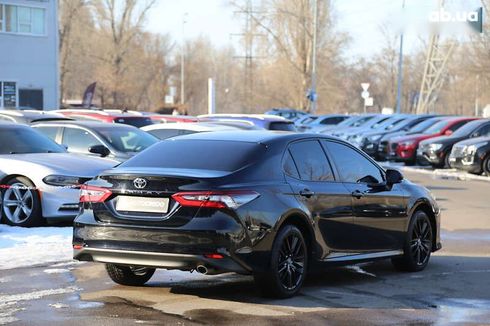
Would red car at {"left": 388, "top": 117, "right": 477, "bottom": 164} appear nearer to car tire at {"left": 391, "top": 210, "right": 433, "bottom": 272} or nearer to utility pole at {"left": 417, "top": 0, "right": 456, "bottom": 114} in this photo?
car tire at {"left": 391, "top": 210, "right": 433, "bottom": 272}

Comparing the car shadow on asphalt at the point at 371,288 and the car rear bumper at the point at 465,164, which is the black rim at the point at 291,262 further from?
the car rear bumper at the point at 465,164

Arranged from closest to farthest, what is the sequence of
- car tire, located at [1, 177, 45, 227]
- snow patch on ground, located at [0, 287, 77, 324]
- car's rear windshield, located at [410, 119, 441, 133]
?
1. snow patch on ground, located at [0, 287, 77, 324]
2. car tire, located at [1, 177, 45, 227]
3. car's rear windshield, located at [410, 119, 441, 133]

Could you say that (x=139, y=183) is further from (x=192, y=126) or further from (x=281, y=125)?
(x=281, y=125)

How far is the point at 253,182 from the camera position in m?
7.62

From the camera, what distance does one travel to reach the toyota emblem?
7.42 m

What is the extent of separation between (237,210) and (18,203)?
5.61 metres

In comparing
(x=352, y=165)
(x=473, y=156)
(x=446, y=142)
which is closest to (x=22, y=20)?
(x=446, y=142)

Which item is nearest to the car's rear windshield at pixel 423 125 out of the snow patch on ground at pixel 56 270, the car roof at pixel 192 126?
the car roof at pixel 192 126

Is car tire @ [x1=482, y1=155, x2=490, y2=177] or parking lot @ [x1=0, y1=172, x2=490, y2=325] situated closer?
parking lot @ [x1=0, y1=172, x2=490, y2=325]

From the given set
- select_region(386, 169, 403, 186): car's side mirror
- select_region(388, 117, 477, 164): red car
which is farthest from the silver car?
select_region(388, 117, 477, 164): red car

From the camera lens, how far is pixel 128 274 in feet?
27.4

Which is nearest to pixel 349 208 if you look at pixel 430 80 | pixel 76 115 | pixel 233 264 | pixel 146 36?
pixel 233 264

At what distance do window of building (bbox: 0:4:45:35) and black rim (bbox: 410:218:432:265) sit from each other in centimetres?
3992

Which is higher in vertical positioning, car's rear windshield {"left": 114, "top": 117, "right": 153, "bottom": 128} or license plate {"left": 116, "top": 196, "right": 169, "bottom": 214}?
car's rear windshield {"left": 114, "top": 117, "right": 153, "bottom": 128}
